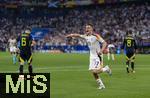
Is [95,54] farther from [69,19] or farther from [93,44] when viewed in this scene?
[69,19]

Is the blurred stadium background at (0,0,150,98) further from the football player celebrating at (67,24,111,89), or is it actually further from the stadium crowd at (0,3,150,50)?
the football player celebrating at (67,24,111,89)

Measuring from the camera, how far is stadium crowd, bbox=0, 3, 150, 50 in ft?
234

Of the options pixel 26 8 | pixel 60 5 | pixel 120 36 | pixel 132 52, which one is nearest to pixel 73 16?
pixel 60 5

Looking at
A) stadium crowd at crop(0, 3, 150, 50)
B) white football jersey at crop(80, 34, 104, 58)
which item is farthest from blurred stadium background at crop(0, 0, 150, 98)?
white football jersey at crop(80, 34, 104, 58)

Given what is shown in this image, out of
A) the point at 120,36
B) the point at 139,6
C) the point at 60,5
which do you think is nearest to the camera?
the point at 120,36

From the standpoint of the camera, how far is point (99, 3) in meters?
80.2

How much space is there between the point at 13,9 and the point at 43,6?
498 cm

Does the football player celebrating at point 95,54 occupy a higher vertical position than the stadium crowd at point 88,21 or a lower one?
lower

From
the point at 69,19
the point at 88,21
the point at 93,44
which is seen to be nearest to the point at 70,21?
the point at 69,19

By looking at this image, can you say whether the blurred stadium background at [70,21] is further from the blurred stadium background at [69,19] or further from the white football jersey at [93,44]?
the white football jersey at [93,44]

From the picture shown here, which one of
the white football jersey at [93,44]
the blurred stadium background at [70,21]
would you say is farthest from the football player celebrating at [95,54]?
the blurred stadium background at [70,21]

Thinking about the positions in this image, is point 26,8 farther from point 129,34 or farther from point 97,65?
point 97,65

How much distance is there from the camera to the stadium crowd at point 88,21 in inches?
2810

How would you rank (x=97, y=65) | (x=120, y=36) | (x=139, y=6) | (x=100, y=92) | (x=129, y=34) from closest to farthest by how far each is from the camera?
(x=100, y=92) → (x=97, y=65) → (x=129, y=34) → (x=120, y=36) → (x=139, y=6)
